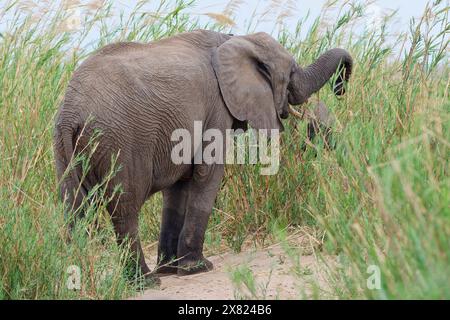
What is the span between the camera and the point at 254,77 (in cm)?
602

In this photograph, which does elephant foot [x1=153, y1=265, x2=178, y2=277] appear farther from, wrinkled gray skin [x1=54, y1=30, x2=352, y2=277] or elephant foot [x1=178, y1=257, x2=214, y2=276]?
elephant foot [x1=178, y1=257, x2=214, y2=276]

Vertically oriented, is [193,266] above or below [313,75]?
below

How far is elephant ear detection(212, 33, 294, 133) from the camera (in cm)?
581

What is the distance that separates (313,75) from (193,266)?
159cm

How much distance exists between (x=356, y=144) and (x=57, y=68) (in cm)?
334

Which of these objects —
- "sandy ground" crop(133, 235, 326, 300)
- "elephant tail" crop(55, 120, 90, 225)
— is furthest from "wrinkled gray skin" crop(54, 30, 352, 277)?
"sandy ground" crop(133, 235, 326, 300)

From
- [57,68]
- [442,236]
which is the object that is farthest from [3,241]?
[57,68]

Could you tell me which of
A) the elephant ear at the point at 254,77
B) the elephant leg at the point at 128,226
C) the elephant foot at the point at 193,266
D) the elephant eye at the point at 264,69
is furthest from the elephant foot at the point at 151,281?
the elephant eye at the point at 264,69

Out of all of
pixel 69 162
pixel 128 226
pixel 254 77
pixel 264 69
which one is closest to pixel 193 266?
pixel 128 226

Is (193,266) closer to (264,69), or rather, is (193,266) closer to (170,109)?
(170,109)

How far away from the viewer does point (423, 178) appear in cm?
380

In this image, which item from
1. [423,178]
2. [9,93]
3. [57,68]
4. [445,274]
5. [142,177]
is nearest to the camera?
[445,274]

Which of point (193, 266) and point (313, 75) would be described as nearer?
point (193, 266)
